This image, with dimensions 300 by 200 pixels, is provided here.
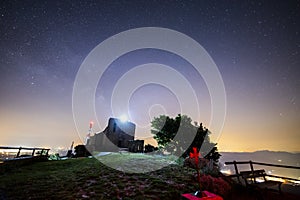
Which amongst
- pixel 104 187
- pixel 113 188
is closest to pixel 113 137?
pixel 104 187

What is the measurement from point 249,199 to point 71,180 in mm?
9401

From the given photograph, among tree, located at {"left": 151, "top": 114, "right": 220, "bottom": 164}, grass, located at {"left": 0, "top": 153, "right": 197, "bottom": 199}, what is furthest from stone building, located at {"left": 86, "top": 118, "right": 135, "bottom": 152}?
grass, located at {"left": 0, "top": 153, "right": 197, "bottom": 199}

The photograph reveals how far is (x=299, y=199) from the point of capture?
7.80 m

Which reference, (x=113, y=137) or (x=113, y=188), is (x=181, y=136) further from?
(x=113, y=188)

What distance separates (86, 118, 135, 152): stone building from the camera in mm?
31891

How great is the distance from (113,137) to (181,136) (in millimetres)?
14108

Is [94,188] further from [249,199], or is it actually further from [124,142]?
[124,142]

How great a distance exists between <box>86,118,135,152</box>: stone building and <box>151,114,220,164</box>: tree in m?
7.22

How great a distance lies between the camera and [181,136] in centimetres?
2873

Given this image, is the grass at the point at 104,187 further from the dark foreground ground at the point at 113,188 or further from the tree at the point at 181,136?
the tree at the point at 181,136

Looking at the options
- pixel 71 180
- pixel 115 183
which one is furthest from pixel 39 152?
pixel 115 183

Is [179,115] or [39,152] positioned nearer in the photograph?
[39,152]

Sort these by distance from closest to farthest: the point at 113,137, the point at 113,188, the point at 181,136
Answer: the point at 113,188
the point at 181,136
the point at 113,137

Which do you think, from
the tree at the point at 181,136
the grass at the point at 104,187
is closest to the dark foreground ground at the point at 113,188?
the grass at the point at 104,187
